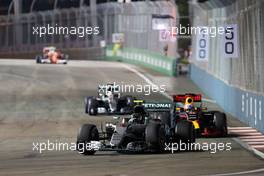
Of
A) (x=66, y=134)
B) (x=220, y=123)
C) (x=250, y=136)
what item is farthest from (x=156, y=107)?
(x=66, y=134)

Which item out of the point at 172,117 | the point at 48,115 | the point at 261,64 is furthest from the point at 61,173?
the point at 48,115

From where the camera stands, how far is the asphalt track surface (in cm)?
1762

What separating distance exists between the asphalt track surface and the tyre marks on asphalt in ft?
1.49

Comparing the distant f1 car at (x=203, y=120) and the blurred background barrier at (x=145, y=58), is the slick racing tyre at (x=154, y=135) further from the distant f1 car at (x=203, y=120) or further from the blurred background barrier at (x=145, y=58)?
the blurred background barrier at (x=145, y=58)

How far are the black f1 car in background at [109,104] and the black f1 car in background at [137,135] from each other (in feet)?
33.9

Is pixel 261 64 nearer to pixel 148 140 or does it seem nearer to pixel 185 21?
pixel 148 140

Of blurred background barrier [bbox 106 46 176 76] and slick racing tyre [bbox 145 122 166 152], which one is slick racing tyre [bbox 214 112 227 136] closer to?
slick racing tyre [bbox 145 122 166 152]

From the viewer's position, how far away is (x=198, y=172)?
55.5ft

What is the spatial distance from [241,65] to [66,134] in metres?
7.66

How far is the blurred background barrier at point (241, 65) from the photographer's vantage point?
2633 centimetres

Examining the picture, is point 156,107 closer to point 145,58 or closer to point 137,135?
point 137,135

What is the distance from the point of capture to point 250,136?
982 inches

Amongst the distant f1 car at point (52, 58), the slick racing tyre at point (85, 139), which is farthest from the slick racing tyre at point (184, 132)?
the distant f1 car at point (52, 58)

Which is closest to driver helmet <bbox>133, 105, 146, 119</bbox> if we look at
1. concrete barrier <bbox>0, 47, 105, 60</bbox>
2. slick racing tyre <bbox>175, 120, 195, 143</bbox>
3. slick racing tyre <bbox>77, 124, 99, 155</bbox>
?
slick racing tyre <bbox>175, 120, 195, 143</bbox>
